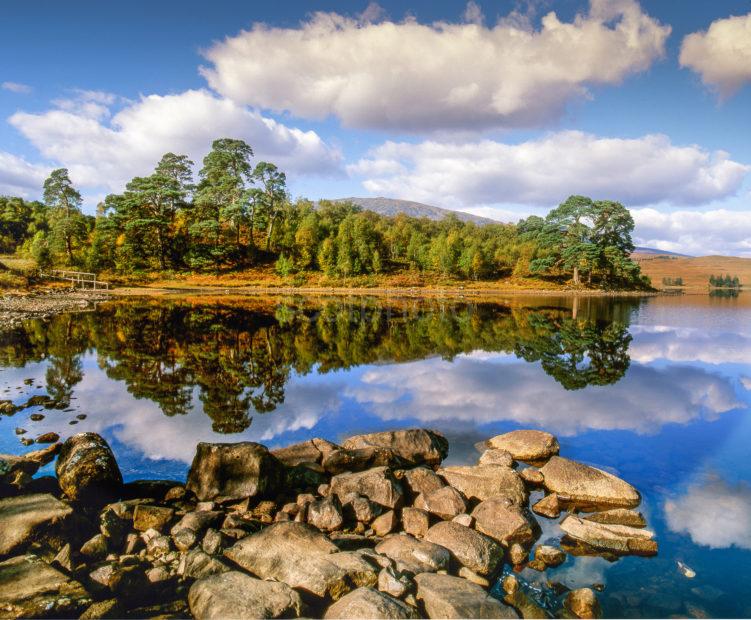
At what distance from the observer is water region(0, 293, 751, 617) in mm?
9891

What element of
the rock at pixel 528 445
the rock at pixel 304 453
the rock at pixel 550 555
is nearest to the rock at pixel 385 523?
the rock at pixel 550 555

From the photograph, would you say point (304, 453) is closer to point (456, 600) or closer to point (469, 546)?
point (469, 546)

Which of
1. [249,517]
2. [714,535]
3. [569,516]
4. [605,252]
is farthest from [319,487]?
[605,252]

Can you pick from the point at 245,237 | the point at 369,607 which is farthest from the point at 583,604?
the point at 245,237

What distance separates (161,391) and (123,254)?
74.8 meters

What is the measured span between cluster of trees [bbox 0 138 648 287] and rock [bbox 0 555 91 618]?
3185 inches

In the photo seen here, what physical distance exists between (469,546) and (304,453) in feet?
18.3

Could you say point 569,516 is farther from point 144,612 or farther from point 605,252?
point 605,252

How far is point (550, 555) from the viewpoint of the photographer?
353 inches

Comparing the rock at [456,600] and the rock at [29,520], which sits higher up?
the rock at [29,520]

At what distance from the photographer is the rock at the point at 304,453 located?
12484mm

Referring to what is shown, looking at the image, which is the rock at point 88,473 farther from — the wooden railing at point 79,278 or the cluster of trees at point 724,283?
the cluster of trees at point 724,283

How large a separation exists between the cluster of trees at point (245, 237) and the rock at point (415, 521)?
81.5 metres

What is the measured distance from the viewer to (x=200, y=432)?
50.4 feet
